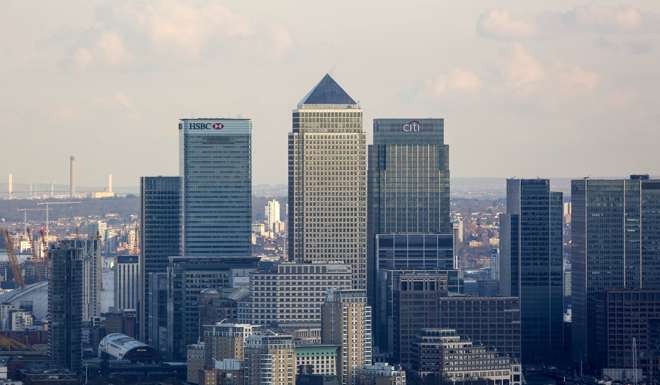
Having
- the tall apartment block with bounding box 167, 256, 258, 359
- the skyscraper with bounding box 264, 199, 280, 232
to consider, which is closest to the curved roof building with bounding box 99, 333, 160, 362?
the tall apartment block with bounding box 167, 256, 258, 359

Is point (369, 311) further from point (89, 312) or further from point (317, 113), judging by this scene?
point (89, 312)

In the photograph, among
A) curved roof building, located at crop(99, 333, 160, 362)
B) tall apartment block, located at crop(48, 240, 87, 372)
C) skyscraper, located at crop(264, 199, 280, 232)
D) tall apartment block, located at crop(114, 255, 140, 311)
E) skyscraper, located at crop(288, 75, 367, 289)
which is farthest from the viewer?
skyscraper, located at crop(264, 199, 280, 232)

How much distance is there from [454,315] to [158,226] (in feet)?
57.5

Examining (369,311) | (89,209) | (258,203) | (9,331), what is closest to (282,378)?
(369,311)

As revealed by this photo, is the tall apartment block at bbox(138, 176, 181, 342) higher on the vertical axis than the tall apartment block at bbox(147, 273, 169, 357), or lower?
higher

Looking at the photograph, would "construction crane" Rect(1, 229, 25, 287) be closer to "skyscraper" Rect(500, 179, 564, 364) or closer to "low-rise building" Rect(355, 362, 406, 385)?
"skyscraper" Rect(500, 179, 564, 364)

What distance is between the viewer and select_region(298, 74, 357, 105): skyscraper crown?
318 ft

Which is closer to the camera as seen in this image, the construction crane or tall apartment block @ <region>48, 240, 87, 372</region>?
tall apartment block @ <region>48, 240, 87, 372</region>

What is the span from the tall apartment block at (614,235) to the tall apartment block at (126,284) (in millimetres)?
21273

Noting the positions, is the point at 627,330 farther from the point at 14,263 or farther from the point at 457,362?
the point at 14,263

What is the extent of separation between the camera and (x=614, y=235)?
97000 millimetres

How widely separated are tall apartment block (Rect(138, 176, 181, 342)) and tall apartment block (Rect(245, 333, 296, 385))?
2349 centimetres

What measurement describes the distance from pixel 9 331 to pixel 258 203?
71.8ft

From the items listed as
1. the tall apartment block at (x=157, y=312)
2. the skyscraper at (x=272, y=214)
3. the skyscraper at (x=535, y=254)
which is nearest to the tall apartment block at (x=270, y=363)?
the tall apartment block at (x=157, y=312)
